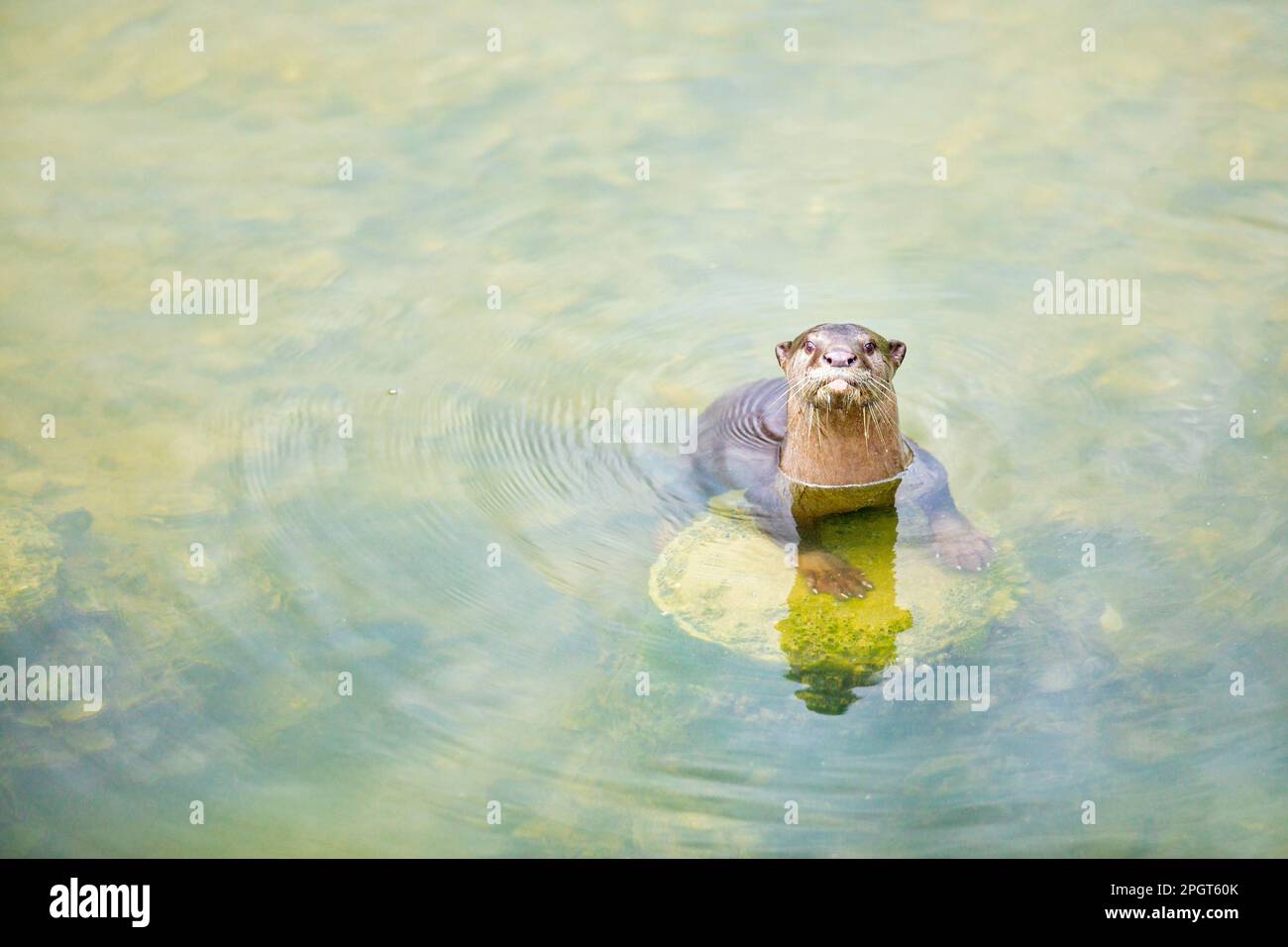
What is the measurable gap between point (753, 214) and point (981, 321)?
56.0 inches

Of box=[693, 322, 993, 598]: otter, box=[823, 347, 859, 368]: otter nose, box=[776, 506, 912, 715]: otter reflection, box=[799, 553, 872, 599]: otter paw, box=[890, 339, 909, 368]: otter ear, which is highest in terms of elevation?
box=[890, 339, 909, 368]: otter ear

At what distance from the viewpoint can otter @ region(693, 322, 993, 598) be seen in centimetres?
557

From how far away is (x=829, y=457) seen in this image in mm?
5992

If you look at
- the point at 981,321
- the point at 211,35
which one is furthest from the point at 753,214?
the point at 211,35

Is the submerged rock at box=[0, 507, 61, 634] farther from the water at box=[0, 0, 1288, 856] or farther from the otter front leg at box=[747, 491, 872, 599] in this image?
the otter front leg at box=[747, 491, 872, 599]

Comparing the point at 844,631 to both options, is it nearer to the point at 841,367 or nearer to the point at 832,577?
the point at 832,577

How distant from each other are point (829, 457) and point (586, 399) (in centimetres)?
122

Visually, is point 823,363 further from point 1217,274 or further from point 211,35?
point 211,35

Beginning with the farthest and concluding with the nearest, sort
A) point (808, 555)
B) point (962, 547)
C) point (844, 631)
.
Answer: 1. point (808, 555)
2. point (962, 547)
3. point (844, 631)

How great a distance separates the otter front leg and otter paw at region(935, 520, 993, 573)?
1.03 feet

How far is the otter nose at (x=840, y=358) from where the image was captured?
5.55 metres

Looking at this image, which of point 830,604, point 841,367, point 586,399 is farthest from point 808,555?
point 586,399

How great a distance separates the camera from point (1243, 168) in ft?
25.2

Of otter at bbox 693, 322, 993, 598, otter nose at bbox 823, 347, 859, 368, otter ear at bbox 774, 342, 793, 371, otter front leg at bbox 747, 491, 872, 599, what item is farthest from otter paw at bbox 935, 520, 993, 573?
otter ear at bbox 774, 342, 793, 371
